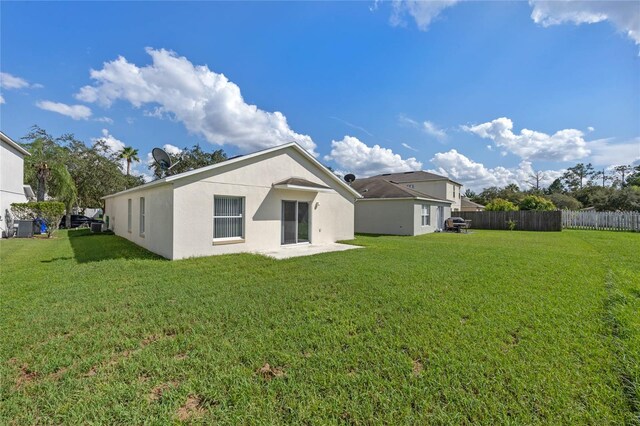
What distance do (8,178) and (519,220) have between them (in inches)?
1528

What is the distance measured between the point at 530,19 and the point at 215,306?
14250 mm

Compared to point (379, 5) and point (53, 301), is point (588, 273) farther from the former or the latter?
point (53, 301)

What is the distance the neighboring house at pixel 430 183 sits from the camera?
1430 inches

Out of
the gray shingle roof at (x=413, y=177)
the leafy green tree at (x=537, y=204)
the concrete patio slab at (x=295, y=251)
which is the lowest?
the concrete patio slab at (x=295, y=251)

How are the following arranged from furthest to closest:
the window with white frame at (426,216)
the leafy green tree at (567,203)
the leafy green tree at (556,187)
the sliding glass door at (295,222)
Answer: the leafy green tree at (556,187)
the leafy green tree at (567,203)
the window with white frame at (426,216)
the sliding glass door at (295,222)

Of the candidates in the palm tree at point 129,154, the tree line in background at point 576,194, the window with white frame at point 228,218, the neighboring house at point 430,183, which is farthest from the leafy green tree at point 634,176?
the palm tree at point 129,154

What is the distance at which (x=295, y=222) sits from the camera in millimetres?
13227

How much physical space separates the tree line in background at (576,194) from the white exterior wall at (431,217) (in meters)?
9.37

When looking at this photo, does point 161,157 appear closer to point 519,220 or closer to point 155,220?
point 155,220

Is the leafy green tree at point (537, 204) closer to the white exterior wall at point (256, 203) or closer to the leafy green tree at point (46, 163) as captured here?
the white exterior wall at point (256, 203)

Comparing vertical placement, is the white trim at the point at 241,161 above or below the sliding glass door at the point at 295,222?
above

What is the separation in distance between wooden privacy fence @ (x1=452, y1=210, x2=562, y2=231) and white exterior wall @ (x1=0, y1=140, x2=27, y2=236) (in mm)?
35395

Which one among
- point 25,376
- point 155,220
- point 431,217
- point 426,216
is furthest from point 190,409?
point 431,217

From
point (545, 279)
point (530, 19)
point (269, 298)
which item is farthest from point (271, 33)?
point (545, 279)
